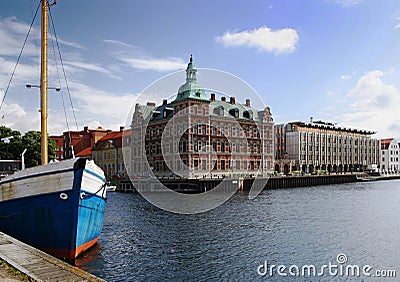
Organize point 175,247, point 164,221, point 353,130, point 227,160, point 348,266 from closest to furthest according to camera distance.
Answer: point 348,266, point 175,247, point 164,221, point 227,160, point 353,130

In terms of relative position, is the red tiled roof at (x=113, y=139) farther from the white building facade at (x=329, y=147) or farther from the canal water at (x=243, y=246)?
the canal water at (x=243, y=246)

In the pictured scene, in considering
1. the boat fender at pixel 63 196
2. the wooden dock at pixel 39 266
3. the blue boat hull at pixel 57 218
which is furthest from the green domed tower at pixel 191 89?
the wooden dock at pixel 39 266

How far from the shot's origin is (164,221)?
30.1m

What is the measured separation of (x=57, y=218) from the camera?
15594 millimetres

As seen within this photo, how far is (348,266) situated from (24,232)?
15226 mm

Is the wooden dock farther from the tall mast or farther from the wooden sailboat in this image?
the tall mast

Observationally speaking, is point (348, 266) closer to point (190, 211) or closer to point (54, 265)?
point (54, 265)

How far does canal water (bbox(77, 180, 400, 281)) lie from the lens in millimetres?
16797

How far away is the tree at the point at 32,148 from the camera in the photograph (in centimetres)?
6475

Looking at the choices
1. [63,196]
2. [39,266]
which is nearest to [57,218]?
[63,196]

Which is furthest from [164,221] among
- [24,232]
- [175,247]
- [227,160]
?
[227,160]

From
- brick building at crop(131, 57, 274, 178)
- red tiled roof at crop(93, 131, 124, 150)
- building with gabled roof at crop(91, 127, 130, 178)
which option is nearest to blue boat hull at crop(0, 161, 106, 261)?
brick building at crop(131, 57, 274, 178)

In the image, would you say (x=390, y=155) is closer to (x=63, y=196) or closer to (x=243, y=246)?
(x=243, y=246)

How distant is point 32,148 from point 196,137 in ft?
94.6
